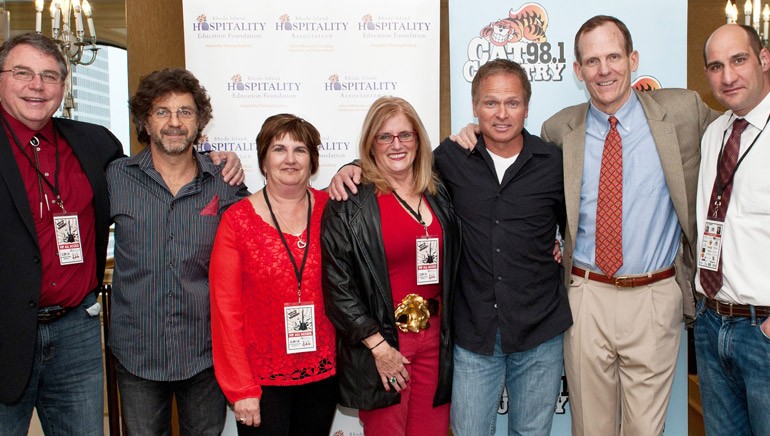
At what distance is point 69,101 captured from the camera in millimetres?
5242

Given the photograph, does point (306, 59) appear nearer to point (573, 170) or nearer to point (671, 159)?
point (573, 170)

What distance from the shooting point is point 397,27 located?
10.4ft

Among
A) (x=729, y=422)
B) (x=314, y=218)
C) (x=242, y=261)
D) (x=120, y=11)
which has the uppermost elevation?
(x=120, y=11)

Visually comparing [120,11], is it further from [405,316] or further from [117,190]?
[405,316]

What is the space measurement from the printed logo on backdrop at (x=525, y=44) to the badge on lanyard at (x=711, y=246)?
1325mm

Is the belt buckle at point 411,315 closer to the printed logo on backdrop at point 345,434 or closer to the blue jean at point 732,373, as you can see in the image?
the blue jean at point 732,373

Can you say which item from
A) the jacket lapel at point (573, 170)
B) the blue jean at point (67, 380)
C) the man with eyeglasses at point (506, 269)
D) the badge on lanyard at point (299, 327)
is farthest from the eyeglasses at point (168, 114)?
the jacket lapel at point (573, 170)

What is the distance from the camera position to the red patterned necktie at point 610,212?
2334 millimetres

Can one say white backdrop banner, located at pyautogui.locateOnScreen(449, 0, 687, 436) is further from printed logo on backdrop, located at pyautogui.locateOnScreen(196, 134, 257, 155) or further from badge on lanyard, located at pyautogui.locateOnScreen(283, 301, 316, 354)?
badge on lanyard, located at pyautogui.locateOnScreen(283, 301, 316, 354)

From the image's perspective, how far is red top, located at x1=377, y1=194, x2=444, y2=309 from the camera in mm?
2213

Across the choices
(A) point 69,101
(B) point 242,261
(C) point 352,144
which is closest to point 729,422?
(B) point 242,261

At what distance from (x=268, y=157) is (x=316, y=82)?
110 cm

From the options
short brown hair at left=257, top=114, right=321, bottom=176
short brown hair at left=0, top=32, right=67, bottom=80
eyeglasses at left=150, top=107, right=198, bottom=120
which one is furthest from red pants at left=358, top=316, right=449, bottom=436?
short brown hair at left=0, top=32, right=67, bottom=80

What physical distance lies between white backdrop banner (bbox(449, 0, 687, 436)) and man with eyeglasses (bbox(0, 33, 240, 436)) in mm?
1910
